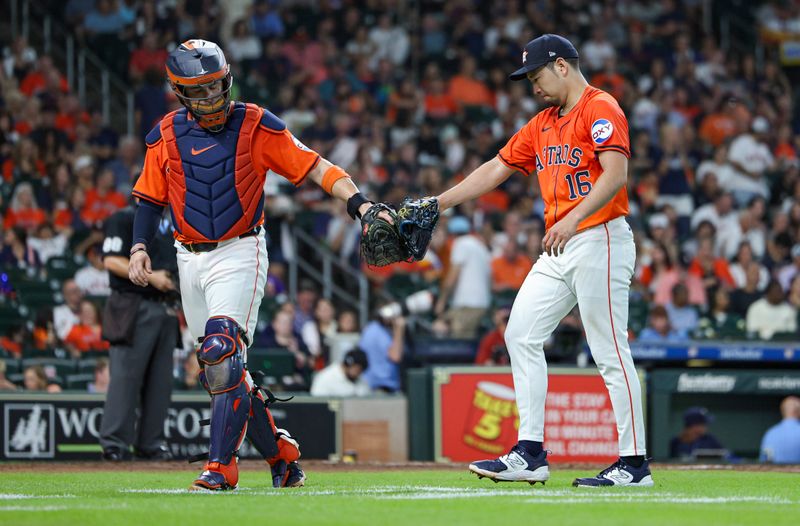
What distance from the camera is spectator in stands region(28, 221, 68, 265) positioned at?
14.2 m

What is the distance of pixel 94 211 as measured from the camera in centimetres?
1484

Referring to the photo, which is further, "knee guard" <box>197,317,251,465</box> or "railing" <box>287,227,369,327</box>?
"railing" <box>287,227,369,327</box>

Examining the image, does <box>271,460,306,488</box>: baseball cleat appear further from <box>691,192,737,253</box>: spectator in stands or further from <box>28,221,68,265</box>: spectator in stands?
<box>691,192,737,253</box>: spectator in stands

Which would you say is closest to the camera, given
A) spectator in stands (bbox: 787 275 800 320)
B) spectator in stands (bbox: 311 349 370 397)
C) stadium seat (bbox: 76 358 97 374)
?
stadium seat (bbox: 76 358 97 374)

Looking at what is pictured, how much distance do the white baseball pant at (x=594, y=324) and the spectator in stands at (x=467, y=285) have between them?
808cm

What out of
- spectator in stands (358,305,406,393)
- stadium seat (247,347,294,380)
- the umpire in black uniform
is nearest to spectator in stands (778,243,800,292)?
spectator in stands (358,305,406,393)

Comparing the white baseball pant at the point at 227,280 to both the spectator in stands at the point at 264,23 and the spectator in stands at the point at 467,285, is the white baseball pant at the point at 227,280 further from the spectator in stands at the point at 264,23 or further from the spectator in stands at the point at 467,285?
the spectator in stands at the point at 264,23

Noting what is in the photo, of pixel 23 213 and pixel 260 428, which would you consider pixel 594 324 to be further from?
pixel 23 213

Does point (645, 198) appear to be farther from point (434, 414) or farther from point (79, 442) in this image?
point (79, 442)

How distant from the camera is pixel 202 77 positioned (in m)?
6.69

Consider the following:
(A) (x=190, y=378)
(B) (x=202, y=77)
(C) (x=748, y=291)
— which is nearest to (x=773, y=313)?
(C) (x=748, y=291)

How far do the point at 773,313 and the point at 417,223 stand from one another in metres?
9.04

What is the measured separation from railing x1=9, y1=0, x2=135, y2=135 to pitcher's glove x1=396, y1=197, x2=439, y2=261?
37.2 ft

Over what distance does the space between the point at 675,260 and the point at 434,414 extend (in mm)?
5292
